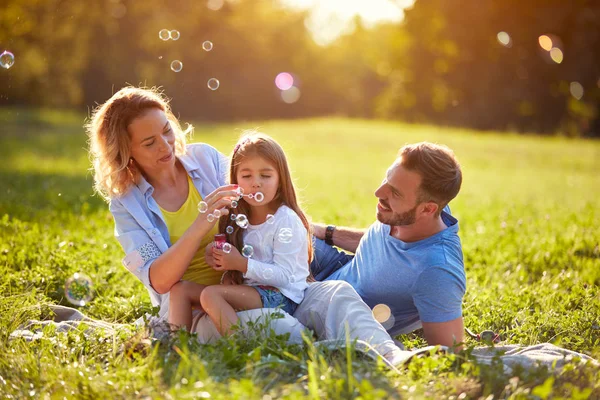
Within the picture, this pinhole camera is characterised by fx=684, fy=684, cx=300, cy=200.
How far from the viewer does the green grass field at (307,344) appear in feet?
10.6

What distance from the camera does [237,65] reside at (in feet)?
130

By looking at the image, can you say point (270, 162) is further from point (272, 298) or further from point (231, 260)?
point (272, 298)

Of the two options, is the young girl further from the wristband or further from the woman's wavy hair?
the wristband

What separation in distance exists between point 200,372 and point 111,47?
34430 millimetres

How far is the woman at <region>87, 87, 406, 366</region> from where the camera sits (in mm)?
3955

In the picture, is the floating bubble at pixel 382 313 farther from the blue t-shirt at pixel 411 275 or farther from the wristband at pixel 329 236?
the wristband at pixel 329 236

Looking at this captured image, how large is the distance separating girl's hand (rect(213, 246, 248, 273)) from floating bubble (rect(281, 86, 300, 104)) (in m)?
38.0


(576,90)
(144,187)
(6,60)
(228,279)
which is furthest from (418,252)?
(576,90)

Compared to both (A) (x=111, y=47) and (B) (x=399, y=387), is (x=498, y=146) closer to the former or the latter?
(B) (x=399, y=387)

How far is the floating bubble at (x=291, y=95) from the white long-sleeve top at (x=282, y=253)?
3772cm

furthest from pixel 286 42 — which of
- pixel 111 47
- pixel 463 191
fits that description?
pixel 463 191

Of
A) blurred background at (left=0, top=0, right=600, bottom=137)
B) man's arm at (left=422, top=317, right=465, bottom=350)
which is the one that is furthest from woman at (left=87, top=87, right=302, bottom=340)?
blurred background at (left=0, top=0, right=600, bottom=137)

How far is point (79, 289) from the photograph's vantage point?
5242mm

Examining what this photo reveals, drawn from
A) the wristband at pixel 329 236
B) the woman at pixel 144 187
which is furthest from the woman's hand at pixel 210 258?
the wristband at pixel 329 236
